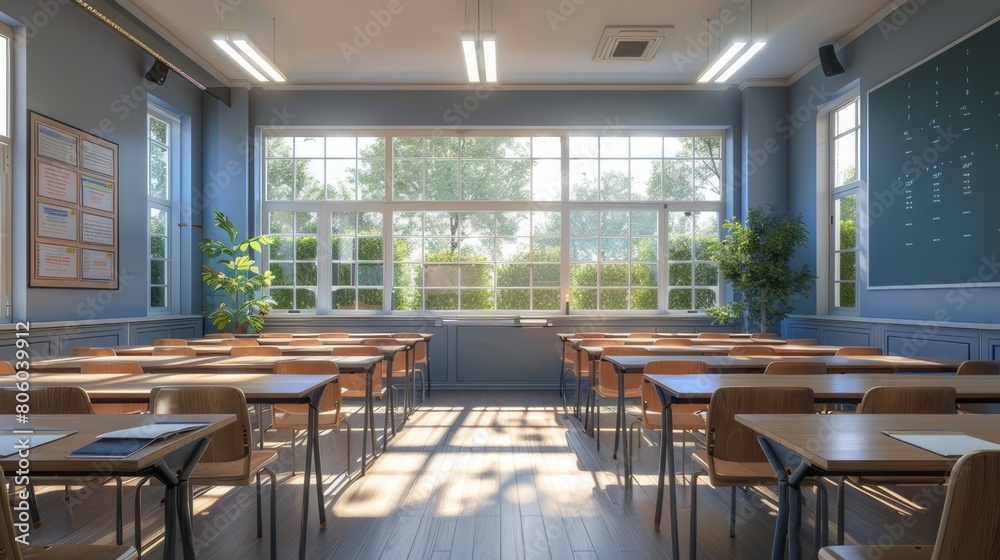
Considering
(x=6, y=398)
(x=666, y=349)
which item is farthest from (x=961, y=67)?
(x=6, y=398)

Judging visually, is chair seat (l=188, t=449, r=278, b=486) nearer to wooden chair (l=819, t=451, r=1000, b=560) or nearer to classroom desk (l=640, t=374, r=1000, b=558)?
classroom desk (l=640, t=374, r=1000, b=558)

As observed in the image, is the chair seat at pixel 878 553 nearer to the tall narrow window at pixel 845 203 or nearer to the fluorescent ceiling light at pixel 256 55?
the fluorescent ceiling light at pixel 256 55

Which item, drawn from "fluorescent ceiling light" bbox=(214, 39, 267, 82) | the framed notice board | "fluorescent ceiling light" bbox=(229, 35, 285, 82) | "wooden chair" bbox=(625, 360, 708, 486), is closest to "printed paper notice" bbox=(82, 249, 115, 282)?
the framed notice board

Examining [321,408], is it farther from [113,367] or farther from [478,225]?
[478,225]

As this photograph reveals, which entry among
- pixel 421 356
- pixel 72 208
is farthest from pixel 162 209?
pixel 421 356

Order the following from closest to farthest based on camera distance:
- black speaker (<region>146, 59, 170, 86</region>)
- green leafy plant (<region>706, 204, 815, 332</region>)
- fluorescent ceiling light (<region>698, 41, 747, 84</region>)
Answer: fluorescent ceiling light (<region>698, 41, 747, 84</region>), black speaker (<region>146, 59, 170, 86</region>), green leafy plant (<region>706, 204, 815, 332</region>)

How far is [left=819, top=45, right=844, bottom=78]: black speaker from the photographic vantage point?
6.47 meters

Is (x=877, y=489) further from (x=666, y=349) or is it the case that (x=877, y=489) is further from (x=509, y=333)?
(x=509, y=333)

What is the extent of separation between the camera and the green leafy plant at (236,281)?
7.12m

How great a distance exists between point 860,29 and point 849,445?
20.2 feet

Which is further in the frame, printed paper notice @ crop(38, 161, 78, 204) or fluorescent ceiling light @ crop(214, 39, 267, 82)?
fluorescent ceiling light @ crop(214, 39, 267, 82)

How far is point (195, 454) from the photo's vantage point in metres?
1.73

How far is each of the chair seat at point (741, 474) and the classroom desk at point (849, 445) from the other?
0.44 metres

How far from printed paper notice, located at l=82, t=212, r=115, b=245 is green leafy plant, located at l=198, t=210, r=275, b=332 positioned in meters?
1.31
